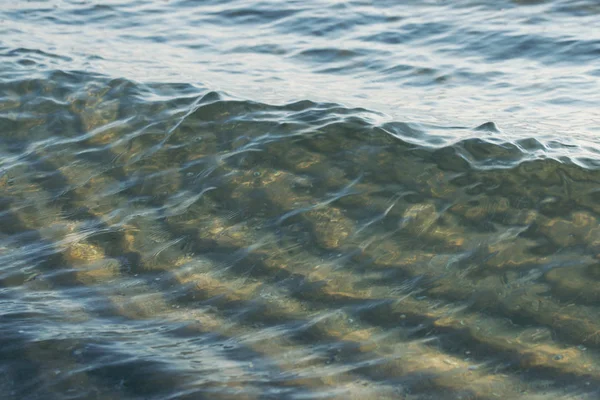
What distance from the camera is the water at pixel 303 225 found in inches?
152

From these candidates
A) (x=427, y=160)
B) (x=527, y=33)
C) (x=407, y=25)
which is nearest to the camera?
(x=427, y=160)

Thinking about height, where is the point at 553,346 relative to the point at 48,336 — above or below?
below

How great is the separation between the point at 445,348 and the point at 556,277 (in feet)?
3.26

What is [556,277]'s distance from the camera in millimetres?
4598

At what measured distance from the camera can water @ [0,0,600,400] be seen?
386cm

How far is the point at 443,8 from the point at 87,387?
9.44m

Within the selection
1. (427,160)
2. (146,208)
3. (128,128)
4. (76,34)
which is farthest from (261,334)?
(76,34)

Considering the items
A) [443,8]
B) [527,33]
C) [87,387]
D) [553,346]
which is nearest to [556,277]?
[553,346]

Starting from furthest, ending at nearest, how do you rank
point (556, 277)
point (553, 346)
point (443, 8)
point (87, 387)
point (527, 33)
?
point (443, 8)
point (527, 33)
point (556, 277)
point (553, 346)
point (87, 387)

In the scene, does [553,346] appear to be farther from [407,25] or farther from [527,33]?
[407,25]

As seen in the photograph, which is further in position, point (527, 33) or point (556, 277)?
point (527, 33)

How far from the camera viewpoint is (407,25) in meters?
10.9

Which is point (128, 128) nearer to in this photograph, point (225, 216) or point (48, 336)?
point (225, 216)

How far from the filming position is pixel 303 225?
17.5ft
